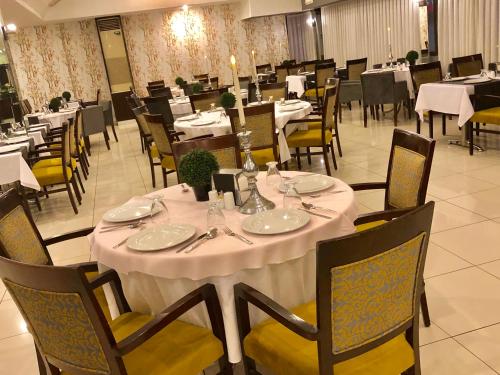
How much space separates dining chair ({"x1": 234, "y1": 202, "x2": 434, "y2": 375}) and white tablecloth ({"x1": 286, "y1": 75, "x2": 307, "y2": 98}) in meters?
8.67

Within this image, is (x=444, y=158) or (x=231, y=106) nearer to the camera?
(x=231, y=106)

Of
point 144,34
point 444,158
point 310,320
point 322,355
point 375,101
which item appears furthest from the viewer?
point 144,34

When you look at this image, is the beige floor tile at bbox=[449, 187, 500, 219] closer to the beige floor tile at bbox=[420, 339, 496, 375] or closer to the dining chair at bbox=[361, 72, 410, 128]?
the beige floor tile at bbox=[420, 339, 496, 375]

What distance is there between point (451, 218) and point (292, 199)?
2.08 meters

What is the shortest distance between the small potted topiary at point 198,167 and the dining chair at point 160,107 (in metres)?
5.16

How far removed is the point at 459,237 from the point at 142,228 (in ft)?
7.69

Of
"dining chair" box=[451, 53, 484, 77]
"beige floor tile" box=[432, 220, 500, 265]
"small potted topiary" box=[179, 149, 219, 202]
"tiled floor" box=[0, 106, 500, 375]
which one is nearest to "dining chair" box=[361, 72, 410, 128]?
"tiled floor" box=[0, 106, 500, 375]

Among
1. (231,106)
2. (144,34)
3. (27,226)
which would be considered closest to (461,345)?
(27,226)

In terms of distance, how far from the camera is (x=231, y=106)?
5098 mm

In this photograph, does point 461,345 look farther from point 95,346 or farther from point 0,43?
point 0,43

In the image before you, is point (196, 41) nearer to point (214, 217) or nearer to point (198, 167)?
point (198, 167)

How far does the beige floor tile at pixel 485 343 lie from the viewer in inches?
88.8

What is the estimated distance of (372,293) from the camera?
1510 mm

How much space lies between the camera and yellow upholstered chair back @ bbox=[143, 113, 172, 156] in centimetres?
490
